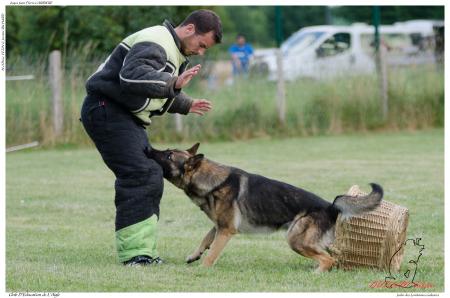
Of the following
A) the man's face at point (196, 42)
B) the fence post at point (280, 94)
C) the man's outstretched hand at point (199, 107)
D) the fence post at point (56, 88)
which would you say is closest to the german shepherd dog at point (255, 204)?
the man's outstretched hand at point (199, 107)

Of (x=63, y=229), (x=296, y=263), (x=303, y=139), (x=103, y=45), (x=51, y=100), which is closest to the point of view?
(x=296, y=263)

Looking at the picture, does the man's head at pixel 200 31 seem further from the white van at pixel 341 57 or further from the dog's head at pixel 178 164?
the white van at pixel 341 57

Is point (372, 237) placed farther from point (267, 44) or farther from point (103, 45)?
point (267, 44)

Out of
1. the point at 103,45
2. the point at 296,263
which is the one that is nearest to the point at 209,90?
the point at 103,45

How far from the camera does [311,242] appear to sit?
20.6 ft

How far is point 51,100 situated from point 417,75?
7268mm

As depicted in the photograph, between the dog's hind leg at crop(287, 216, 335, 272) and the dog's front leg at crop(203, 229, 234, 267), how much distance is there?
0.46 meters

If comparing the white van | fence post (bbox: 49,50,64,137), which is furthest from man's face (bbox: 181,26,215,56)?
the white van

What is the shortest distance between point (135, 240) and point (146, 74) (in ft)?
4.14

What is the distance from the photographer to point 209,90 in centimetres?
1641

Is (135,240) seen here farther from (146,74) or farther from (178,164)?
(146,74)

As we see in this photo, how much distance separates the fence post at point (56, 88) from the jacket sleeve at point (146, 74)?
9.93m

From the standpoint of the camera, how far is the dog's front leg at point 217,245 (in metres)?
6.41

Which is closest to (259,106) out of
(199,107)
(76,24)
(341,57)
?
(341,57)
